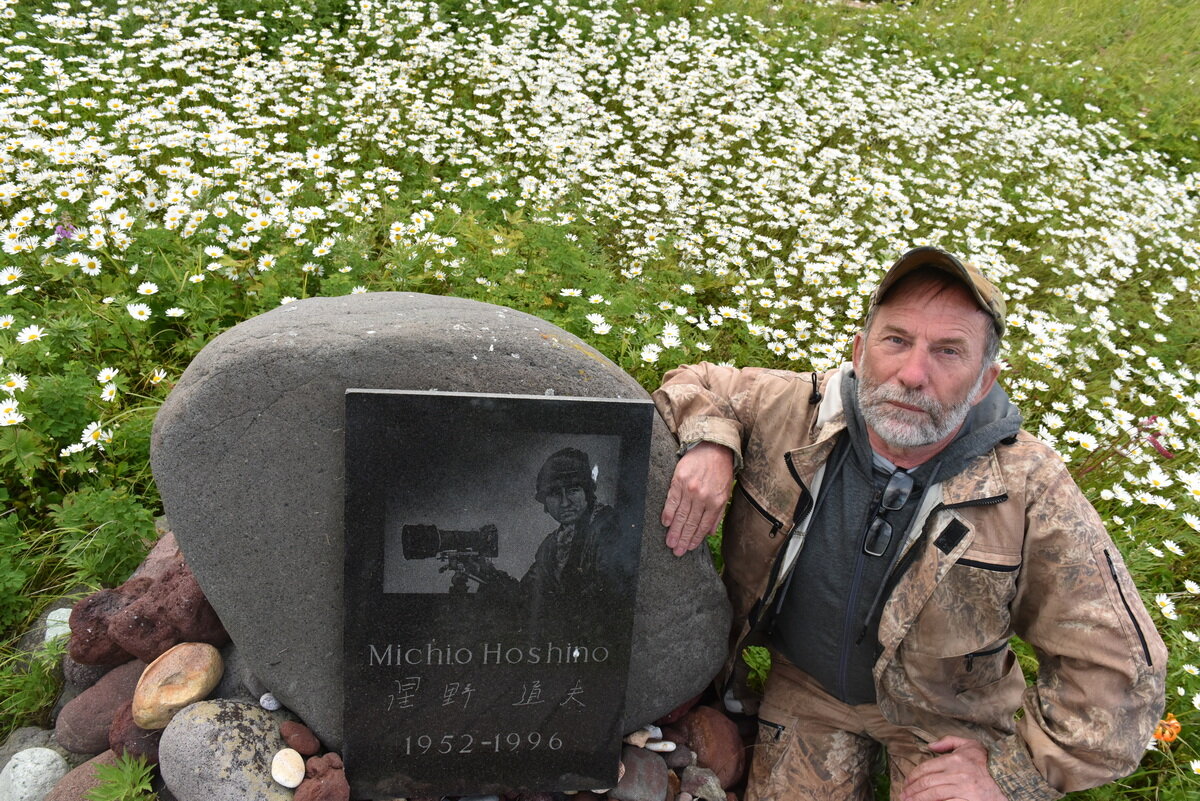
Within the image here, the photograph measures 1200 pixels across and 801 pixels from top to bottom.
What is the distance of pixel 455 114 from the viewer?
22.5ft

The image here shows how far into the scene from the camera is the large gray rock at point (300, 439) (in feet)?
8.13

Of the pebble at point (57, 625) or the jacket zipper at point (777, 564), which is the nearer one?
the jacket zipper at point (777, 564)

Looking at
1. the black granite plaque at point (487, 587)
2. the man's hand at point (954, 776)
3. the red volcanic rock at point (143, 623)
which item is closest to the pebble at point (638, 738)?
the black granite plaque at point (487, 587)

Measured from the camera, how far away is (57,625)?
315cm

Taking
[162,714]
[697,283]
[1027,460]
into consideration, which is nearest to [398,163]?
[697,283]

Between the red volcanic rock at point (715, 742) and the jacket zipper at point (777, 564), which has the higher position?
the jacket zipper at point (777, 564)

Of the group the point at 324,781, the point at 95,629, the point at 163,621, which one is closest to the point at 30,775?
the point at 95,629

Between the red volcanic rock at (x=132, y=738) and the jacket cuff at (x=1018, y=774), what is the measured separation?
8.96 ft

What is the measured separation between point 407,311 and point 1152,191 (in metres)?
8.06

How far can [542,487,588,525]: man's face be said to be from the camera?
255 cm

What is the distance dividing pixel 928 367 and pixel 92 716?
3.01 m

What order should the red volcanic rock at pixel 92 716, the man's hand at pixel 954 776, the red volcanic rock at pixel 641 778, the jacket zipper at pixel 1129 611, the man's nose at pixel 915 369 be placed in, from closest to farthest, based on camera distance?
the jacket zipper at pixel 1129 611 < the man's nose at pixel 915 369 < the man's hand at pixel 954 776 < the red volcanic rock at pixel 92 716 < the red volcanic rock at pixel 641 778

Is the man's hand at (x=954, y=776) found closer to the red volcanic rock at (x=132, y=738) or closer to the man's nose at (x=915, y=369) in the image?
the man's nose at (x=915, y=369)

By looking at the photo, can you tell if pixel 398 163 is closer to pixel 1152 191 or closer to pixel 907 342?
pixel 907 342
